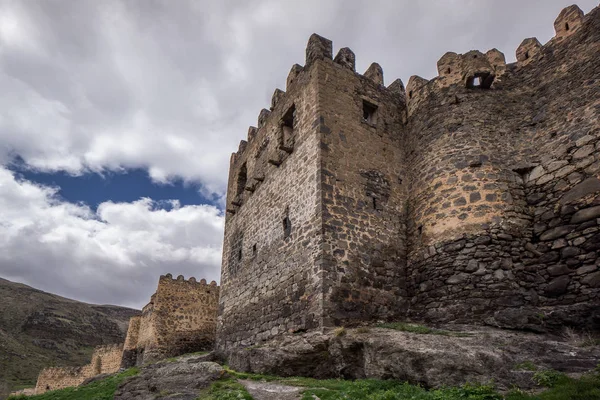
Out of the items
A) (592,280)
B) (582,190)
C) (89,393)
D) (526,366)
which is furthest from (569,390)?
(89,393)

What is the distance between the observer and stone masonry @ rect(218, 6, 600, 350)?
1006cm

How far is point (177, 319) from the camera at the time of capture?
72.9 feet

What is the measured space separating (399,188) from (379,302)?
3.74 m

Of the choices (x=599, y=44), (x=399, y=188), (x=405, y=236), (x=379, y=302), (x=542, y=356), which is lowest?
(x=542, y=356)

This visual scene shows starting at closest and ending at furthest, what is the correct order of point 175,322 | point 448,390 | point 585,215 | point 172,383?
1. point 448,390
2. point 172,383
3. point 585,215
4. point 175,322

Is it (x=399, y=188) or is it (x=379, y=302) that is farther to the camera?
(x=399, y=188)

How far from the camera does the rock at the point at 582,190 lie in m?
9.76

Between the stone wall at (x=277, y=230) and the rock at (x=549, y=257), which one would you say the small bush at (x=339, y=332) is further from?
the rock at (x=549, y=257)

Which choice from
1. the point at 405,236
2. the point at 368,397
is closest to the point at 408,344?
the point at 368,397

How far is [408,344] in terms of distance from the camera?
26.2 ft

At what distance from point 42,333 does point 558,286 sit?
61.5 metres

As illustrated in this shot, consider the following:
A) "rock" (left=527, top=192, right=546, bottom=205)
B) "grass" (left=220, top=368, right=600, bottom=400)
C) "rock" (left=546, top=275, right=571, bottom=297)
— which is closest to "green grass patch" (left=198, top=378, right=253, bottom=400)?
"grass" (left=220, top=368, right=600, bottom=400)

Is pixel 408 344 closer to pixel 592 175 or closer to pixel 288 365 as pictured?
pixel 288 365

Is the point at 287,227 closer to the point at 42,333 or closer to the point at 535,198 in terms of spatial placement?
the point at 535,198
